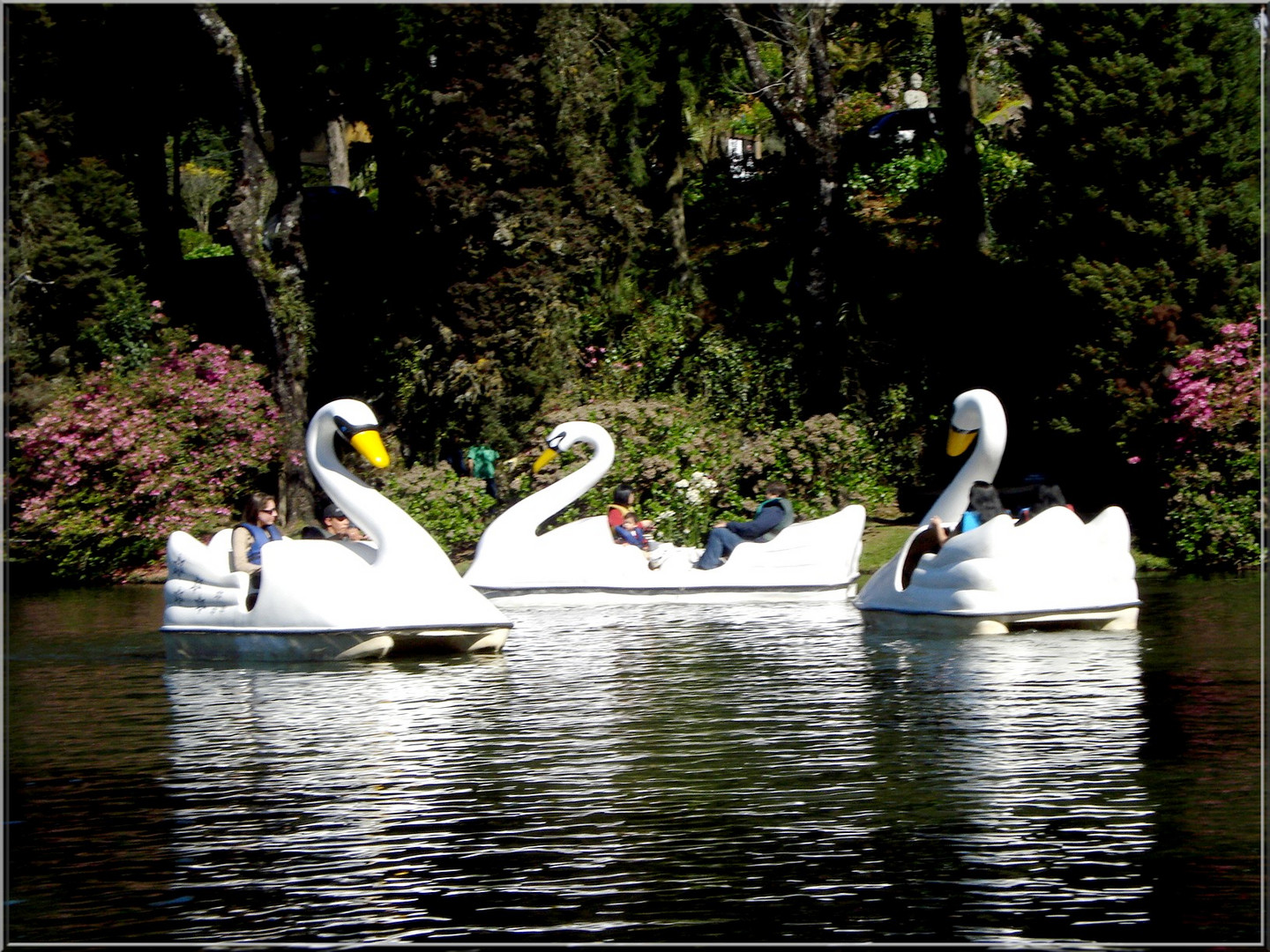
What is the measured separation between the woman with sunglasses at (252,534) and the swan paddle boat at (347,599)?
26cm

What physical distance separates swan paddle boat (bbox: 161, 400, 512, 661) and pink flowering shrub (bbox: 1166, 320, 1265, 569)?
11.1 metres

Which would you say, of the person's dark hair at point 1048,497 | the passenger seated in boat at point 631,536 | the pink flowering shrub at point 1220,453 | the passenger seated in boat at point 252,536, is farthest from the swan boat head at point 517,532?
the pink flowering shrub at point 1220,453

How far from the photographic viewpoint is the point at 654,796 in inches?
343

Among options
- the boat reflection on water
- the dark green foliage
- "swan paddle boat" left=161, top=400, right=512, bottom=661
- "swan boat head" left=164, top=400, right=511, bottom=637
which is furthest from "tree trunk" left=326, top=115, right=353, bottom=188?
the boat reflection on water

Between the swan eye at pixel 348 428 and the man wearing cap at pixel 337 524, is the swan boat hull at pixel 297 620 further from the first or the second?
the man wearing cap at pixel 337 524

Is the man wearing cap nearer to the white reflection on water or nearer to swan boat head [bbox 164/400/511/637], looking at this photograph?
swan boat head [bbox 164/400/511/637]

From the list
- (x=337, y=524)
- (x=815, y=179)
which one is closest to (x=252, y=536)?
(x=337, y=524)

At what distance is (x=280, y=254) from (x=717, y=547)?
12.5m

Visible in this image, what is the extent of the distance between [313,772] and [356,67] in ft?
69.4

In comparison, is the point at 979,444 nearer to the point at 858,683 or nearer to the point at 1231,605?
the point at 1231,605

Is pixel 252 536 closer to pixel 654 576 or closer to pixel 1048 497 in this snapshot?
pixel 654 576

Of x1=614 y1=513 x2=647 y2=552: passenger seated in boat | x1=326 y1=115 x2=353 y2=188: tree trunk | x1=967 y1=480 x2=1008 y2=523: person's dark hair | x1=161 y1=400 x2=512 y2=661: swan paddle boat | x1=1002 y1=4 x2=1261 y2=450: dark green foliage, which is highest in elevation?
x1=326 y1=115 x2=353 y2=188: tree trunk

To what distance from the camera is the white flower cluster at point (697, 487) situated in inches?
950

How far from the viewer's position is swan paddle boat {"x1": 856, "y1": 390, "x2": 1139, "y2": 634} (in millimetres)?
14570
